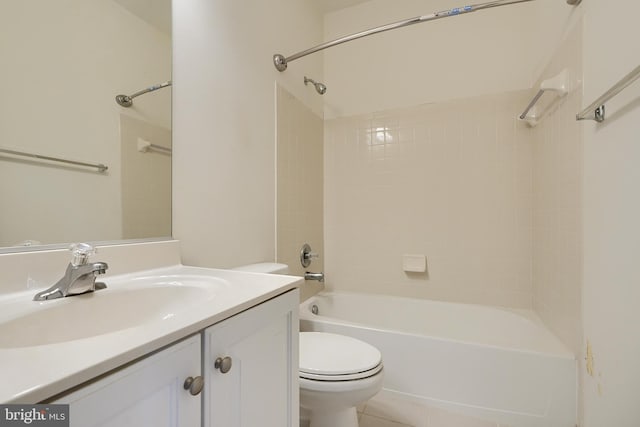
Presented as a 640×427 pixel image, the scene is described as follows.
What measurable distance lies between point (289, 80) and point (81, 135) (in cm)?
128

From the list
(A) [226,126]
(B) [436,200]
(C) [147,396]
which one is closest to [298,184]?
(A) [226,126]

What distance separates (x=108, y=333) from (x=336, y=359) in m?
0.81

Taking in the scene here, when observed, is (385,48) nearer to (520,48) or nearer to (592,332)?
(520,48)

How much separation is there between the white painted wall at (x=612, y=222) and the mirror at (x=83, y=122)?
150 cm

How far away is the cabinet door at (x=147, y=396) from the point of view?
356 millimetres

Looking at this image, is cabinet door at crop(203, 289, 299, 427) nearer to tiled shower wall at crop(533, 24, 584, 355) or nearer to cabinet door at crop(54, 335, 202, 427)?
cabinet door at crop(54, 335, 202, 427)

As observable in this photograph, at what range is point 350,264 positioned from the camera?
2.23 metres

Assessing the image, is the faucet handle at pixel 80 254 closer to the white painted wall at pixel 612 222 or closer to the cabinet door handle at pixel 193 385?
the cabinet door handle at pixel 193 385

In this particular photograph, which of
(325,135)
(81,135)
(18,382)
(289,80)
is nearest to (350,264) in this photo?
(325,135)

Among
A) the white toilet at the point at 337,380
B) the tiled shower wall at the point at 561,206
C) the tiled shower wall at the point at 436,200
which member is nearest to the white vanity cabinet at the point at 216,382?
the white toilet at the point at 337,380

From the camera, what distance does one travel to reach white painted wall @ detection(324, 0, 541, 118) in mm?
1813

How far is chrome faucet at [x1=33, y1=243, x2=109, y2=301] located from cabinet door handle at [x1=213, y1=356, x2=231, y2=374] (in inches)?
14.3

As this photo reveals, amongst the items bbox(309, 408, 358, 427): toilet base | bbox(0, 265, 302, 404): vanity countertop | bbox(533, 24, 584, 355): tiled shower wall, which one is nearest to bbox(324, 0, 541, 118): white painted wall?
bbox(533, 24, 584, 355): tiled shower wall

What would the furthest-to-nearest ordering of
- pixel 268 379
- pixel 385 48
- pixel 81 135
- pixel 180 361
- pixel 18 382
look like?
1. pixel 385 48
2. pixel 81 135
3. pixel 268 379
4. pixel 180 361
5. pixel 18 382
